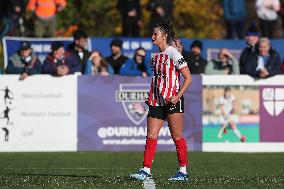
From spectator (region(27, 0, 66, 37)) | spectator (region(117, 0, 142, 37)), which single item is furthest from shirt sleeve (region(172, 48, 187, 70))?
spectator (region(117, 0, 142, 37))

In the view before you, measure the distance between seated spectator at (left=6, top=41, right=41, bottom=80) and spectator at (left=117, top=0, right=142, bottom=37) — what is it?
5.38 metres

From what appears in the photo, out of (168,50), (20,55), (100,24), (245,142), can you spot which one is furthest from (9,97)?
(100,24)

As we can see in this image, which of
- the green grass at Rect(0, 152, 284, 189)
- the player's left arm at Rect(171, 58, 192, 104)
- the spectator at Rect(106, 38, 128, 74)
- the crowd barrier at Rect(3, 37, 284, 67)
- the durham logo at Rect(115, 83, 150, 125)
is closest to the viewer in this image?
the green grass at Rect(0, 152, 284, 189)

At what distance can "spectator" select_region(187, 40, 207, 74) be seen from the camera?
22031 mm

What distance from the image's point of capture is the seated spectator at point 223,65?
72.1ft

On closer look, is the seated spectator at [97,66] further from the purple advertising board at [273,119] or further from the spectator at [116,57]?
the purple advertising board at [273,119]

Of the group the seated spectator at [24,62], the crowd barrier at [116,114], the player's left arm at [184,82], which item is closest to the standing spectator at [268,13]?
the crowd barrier at [116,114]

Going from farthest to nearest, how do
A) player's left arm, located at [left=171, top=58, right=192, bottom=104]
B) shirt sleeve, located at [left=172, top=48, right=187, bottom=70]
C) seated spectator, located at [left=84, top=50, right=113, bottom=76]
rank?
1. seated spectator, located at [left=84, top=50, right=113, bottom=76]
2. shirt sleeve, located at [left=172, top=48, right=187, bottom=70]
3. player's left arm, located at [left=171, top=58, right=192, bottom=104]

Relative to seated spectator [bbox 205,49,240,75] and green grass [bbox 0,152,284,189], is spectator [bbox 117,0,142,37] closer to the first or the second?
seated spectator [bbox 205,49,240,75]

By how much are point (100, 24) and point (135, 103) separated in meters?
13.0

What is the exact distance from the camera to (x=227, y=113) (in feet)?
69.3

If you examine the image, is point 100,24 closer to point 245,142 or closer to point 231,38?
point 231,38

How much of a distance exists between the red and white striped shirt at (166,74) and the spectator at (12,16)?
39.1 ft

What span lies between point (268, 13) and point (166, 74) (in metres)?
12.0
